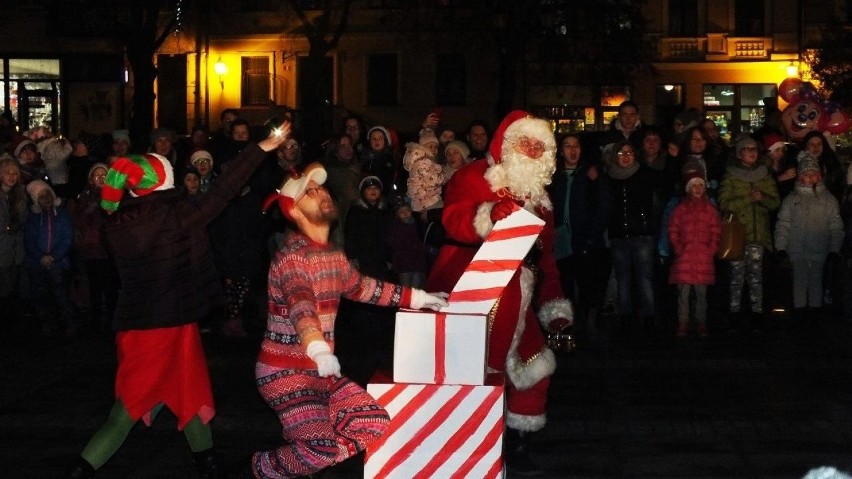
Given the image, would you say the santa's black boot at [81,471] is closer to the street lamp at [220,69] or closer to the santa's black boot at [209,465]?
the santa's black boot at [209,465]

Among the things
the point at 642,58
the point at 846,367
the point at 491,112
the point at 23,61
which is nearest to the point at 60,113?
the point at 23,61

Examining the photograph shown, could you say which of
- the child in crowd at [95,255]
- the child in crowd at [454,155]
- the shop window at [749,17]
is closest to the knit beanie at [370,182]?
the child in crowd at [454,155]

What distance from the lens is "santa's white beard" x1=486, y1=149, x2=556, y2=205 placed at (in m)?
7.95

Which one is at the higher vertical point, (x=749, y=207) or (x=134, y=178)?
(x=134, y=178)

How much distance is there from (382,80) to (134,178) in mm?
37607

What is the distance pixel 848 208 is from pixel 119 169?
9552 mm

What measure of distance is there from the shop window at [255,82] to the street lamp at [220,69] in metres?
0.61

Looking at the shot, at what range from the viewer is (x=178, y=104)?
44.6 metres

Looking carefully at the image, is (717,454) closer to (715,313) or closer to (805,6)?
(715,313)

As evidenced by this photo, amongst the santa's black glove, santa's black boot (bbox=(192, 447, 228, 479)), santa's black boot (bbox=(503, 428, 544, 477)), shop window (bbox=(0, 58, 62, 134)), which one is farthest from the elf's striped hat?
shop window (bbox=(0, 58, 62, 134))

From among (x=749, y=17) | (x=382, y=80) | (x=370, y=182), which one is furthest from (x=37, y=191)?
(x=749, y=17)

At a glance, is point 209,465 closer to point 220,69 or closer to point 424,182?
point 424,182

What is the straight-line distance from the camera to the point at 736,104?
141ft

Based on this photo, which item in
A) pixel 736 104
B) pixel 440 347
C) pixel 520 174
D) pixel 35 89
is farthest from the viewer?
pixel 35 89
